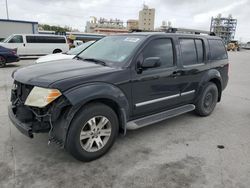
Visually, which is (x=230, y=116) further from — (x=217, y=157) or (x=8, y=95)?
(x=8, y=95)

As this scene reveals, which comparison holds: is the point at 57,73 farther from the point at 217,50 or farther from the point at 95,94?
the point at 217,50

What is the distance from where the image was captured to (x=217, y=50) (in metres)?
5.01

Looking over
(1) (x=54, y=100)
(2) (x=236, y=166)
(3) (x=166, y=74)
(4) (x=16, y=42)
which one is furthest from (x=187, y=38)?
(4) (x=16, y=42)

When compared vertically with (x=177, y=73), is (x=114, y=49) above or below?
above

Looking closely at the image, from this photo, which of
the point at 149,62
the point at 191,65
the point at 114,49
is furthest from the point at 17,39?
the point at 149,62

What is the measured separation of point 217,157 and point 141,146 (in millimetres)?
1128

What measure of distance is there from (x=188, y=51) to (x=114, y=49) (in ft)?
4.94

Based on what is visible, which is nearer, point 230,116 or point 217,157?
point 217,157

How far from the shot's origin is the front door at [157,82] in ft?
11.2

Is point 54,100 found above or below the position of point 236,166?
above

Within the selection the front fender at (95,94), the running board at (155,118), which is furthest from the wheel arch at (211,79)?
the front fender at (95,94)

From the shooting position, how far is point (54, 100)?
2627 mm

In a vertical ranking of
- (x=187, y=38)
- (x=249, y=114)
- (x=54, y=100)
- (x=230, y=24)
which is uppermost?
(x=230, y=24)

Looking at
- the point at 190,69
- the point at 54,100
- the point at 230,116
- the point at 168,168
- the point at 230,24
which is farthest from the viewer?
the point at 230,24
